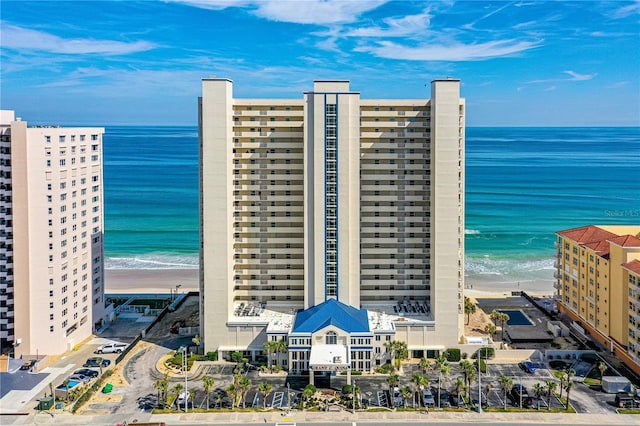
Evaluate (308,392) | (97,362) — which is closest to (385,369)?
(308,392)

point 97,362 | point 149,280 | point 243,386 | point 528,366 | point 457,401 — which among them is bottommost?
point 457,401

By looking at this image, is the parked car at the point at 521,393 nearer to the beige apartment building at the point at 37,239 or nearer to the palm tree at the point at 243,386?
the palm tree at the point at 243,386

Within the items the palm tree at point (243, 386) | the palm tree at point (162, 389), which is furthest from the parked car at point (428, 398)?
the palm tree at point (162, 389)

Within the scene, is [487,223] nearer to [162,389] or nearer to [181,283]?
[181,283]

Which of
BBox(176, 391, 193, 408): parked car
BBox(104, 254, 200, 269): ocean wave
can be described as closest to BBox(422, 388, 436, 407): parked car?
BBox(176, 391, 193, 408): parked car

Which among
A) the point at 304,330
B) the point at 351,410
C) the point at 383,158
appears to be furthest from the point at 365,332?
the point at 383,158

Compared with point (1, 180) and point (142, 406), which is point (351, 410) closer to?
point (142, 406)
